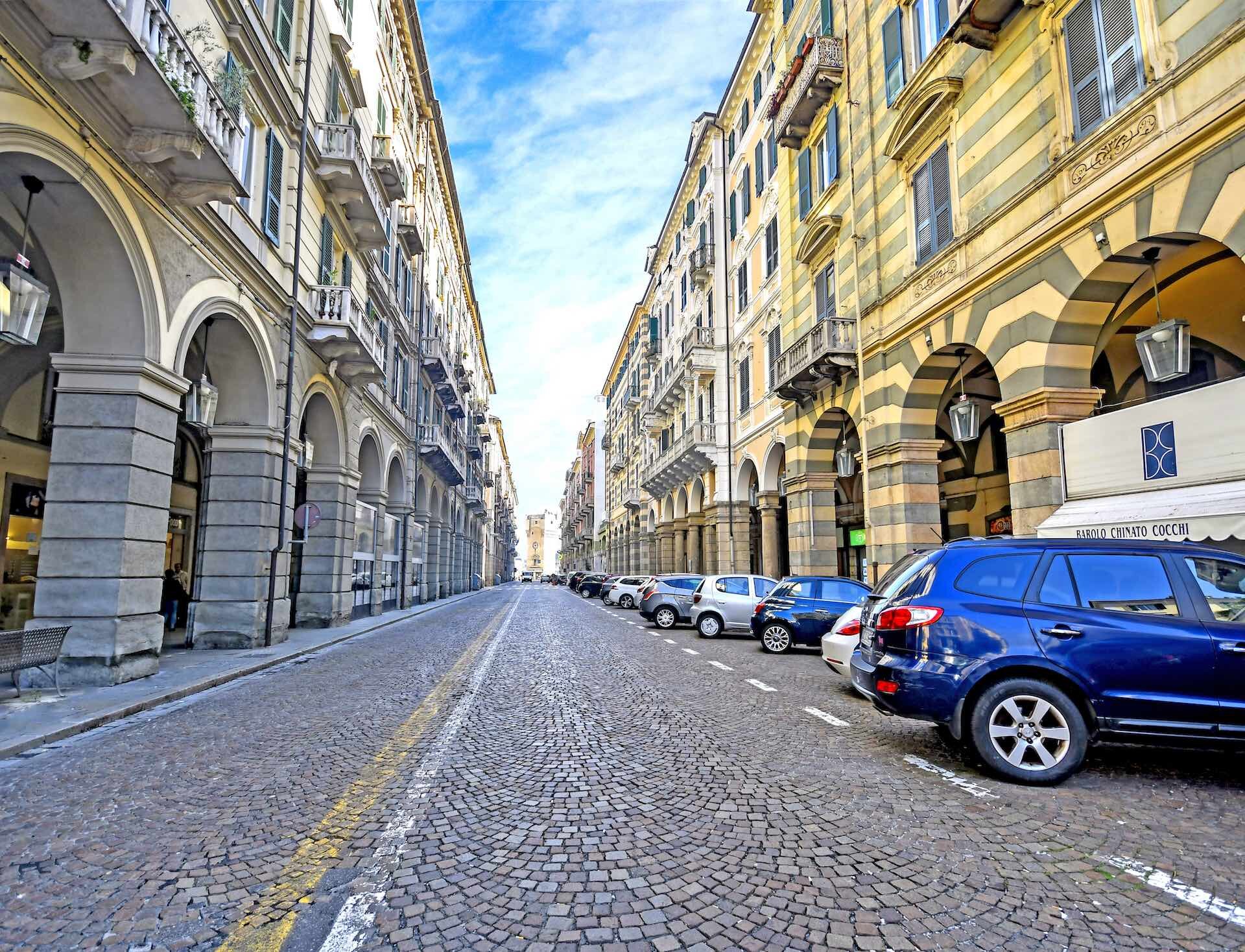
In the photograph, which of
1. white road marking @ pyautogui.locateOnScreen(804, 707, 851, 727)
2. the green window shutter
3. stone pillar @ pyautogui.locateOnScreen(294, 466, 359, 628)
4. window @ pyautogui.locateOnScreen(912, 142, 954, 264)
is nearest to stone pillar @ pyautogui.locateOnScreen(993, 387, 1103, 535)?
window @ pyautogui.locateOnScreen(912, 142, 954, 264)

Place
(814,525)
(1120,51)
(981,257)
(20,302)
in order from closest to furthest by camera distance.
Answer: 1. (20,302)
2. (1120,51)
3. (981,257)
4. (814,525)

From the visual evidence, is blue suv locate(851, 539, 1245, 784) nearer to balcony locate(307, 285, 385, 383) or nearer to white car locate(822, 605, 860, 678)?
white car locate(822, 605, 860, 678)

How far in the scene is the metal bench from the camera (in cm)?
747

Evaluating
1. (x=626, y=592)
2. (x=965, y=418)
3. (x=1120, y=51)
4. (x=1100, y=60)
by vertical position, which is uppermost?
(x=1100, y=60)

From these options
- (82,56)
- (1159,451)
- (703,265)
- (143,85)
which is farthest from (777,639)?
(703,265)

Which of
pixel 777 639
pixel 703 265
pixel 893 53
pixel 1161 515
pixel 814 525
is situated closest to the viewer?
pixel 1161 515

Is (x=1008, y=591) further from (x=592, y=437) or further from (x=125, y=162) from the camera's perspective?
(x=592, y=437)

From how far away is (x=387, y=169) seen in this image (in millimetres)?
21375

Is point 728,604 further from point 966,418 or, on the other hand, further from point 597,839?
point 597,839

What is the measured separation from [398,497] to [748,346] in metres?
15.8

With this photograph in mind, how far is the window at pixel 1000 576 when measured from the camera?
550cm

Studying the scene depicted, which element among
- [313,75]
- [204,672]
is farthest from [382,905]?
[313,75]

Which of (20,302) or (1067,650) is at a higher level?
(20,302)

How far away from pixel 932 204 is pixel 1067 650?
42.0 feet
